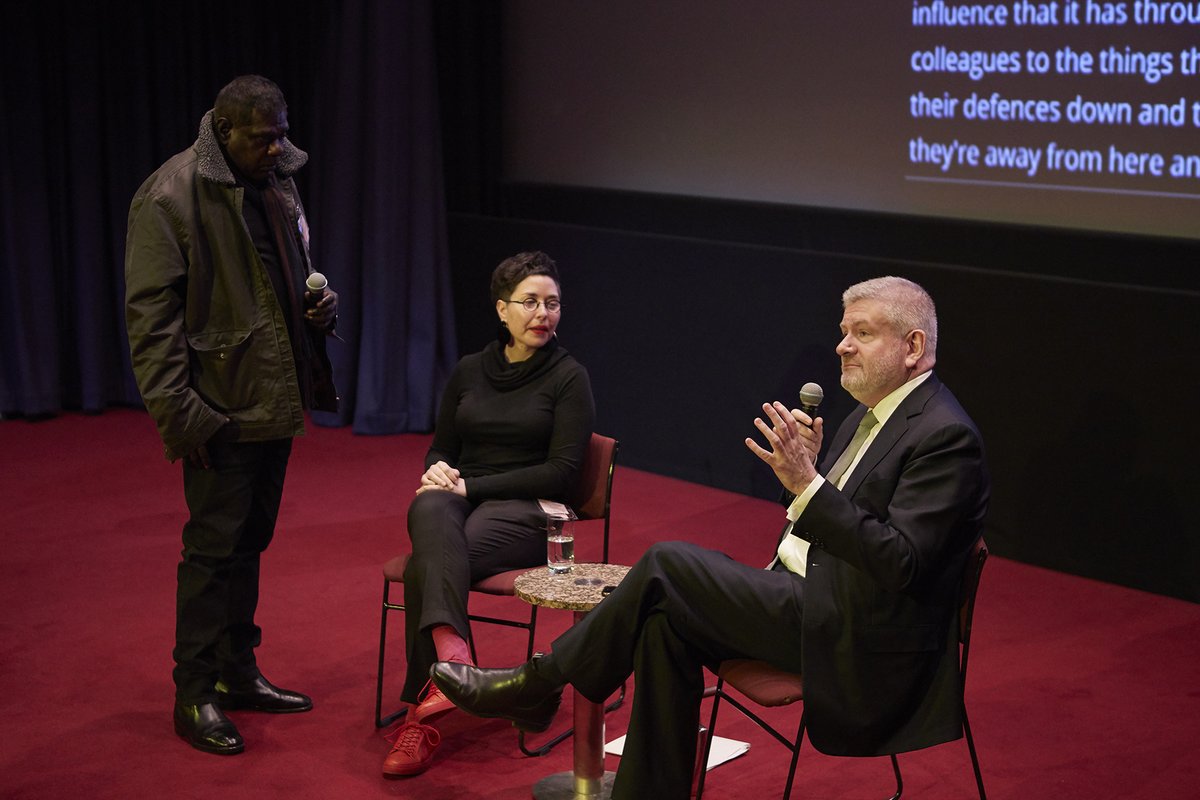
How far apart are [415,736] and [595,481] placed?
83cm

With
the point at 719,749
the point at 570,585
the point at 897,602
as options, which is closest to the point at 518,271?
the point at 570,585

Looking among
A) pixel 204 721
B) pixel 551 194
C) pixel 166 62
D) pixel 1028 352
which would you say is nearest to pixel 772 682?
pixel 204 721

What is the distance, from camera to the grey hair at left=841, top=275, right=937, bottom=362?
3154 mm

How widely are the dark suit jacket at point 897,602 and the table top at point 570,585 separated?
54 cm

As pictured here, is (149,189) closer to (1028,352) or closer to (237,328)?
(237,328)

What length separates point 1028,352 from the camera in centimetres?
523

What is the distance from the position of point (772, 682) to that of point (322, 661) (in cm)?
173

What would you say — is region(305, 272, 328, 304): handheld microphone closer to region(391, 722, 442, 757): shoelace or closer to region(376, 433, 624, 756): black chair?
region(376, 433, 624, 756): black chair

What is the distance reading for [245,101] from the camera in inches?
141

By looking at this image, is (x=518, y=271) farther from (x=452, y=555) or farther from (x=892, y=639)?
(x=892, y=639)

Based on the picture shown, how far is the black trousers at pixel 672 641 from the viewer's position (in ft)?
10.1

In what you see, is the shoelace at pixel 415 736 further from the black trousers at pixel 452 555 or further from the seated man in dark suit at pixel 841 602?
the seated man in dark suit at pixel 841 602

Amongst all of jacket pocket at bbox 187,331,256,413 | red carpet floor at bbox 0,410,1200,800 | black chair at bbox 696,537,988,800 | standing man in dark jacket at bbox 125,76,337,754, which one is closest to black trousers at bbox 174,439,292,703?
standing man in dark jacket at bbox 125,76,337,754

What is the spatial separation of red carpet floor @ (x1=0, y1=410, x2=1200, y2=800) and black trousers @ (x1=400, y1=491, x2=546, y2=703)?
249 mm
